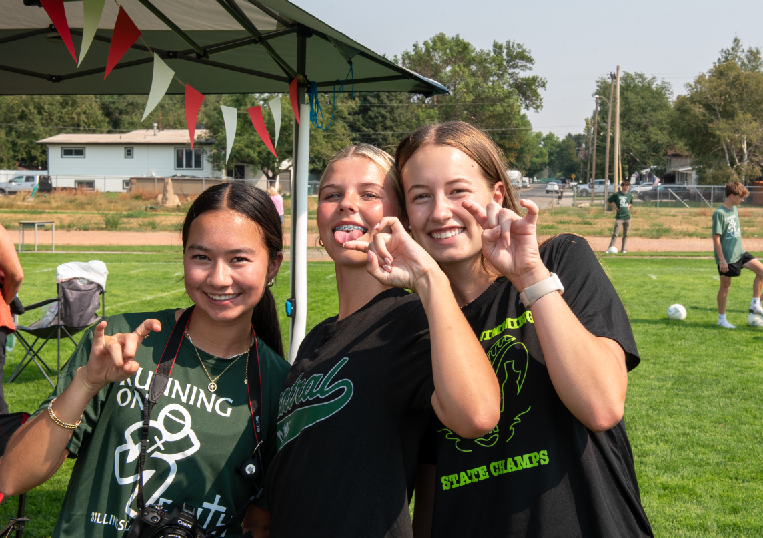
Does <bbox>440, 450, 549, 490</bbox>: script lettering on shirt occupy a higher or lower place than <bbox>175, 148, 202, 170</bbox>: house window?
lower

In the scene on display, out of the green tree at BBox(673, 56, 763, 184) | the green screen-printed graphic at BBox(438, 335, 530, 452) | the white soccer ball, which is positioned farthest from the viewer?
A: the green tree at BBox(673, 56, 763, 184)

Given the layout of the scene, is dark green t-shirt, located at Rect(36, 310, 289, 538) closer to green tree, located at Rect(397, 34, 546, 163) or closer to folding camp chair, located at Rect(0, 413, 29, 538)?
folding camp chair, located at Rect(0, 413, 29, 538)

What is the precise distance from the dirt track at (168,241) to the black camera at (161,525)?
18.0 meters

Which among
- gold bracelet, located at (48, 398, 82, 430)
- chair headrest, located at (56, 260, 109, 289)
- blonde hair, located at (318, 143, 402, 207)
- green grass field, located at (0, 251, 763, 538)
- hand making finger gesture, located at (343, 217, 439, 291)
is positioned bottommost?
green grass field, located at (0, 251, 763, 538)

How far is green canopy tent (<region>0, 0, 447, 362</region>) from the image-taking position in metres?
4.19

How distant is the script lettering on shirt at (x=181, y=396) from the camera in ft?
6.17

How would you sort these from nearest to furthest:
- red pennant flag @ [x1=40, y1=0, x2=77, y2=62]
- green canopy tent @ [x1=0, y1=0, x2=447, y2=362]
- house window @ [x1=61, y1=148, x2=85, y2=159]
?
red pennant flag @ [x1=40, y1=0, x2=77, y2=62]
green canopy tent @ [x1=0, y1=0, x2=447, y2=362]
house window @ [x1=61, y1=148, x2=85, y2=159]

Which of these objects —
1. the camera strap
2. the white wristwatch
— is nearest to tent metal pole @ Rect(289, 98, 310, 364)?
the camera strap

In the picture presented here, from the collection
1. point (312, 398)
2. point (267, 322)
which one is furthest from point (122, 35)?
point (312, 398)

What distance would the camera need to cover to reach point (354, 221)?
1.83 meters

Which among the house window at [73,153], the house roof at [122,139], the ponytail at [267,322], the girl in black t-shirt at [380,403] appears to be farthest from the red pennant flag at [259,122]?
the house window at [73,153]

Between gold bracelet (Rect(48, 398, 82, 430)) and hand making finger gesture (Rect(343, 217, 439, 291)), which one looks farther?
gold bracelet (Rect(48, 398, 82, 430))

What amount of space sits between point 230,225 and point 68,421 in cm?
72

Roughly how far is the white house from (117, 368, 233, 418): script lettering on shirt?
164 ft
